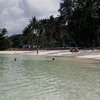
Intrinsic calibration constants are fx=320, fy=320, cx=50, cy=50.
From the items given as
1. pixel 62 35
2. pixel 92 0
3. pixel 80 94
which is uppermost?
pixel 92 0

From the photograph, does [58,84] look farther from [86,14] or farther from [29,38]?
[29,38]

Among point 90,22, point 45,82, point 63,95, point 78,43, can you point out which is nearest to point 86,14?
point 90,22

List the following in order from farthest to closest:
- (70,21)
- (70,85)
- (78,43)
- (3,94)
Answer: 1. (78,43)
2. (70,21)
3. (70,85)
4. (3,94)

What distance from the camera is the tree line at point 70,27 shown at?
79.7 metres

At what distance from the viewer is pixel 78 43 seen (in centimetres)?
9244

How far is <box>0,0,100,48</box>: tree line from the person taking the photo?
261 feet

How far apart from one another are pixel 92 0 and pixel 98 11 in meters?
3.12

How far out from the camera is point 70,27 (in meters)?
85.4

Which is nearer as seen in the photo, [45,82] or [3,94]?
[3,94]

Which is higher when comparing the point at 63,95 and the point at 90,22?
the point at 90,22

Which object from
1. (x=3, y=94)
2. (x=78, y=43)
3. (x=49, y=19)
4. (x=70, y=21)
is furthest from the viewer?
(x=49, y=19)

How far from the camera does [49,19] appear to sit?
10881cm

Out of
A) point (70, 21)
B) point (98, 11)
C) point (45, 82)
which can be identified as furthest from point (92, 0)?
point (45, 82)

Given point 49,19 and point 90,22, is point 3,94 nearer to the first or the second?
point 90,22
